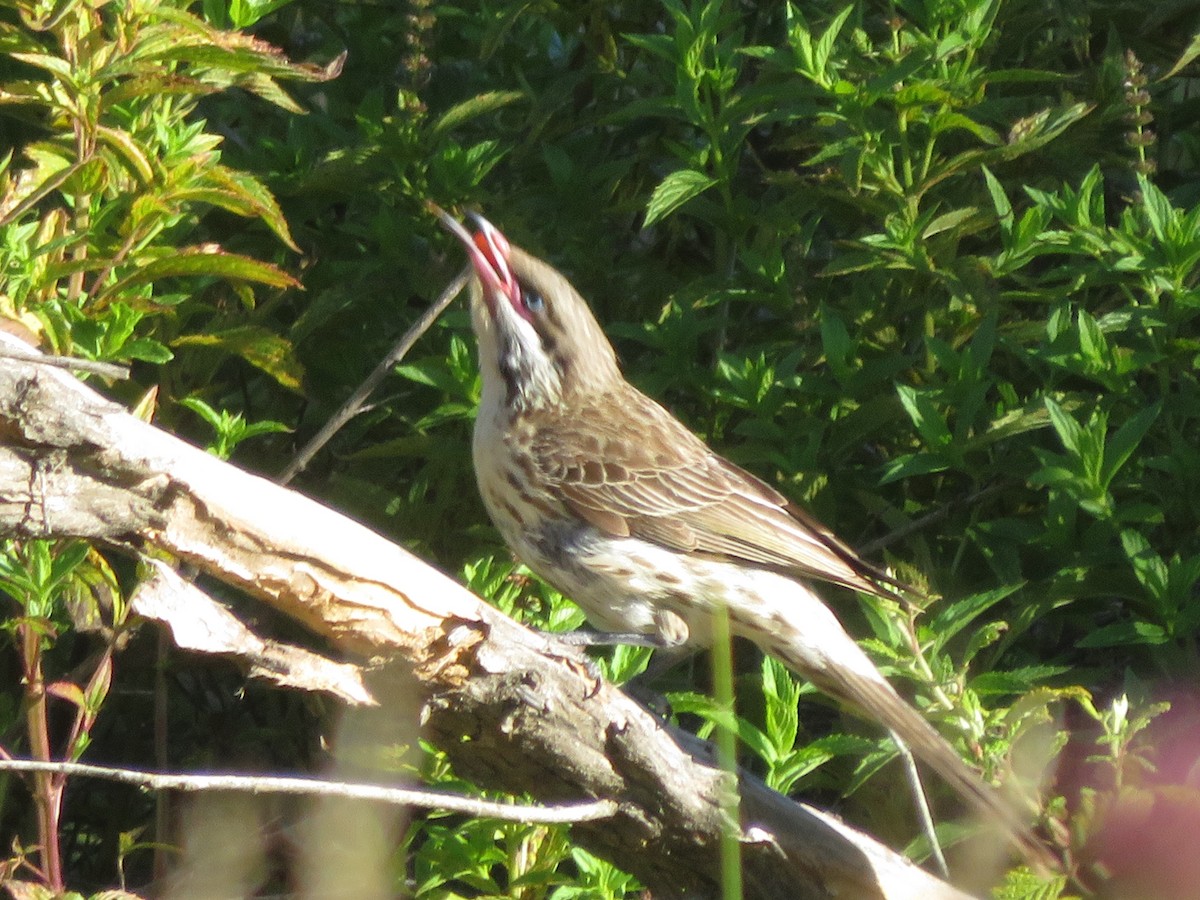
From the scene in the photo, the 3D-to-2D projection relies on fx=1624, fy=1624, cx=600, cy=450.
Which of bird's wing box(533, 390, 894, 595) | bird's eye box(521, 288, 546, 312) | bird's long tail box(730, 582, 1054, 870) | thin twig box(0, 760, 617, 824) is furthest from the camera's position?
bird's eye box(521, 288, 546, 312)

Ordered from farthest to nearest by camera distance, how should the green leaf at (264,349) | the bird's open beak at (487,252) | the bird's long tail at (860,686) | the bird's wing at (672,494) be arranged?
the bird's open beak at (487,252) < the bird's wing at (672,494) < the green leaf at (264,349) < the bird's long tail at (860,686)

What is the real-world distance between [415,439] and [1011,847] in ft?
7.30

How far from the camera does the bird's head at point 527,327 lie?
520 cm

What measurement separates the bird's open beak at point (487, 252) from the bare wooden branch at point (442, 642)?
1552 mm

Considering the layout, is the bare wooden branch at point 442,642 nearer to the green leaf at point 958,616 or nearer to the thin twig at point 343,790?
the thin twig at point 343,790

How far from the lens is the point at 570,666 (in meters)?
3.86

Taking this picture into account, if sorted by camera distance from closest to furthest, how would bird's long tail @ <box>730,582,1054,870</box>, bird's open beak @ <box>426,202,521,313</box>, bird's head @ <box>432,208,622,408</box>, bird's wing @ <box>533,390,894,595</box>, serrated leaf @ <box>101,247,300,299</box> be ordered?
bird's long tail @ <box>730,582,1054,870</box>, serrated leaf @ <box>101,247,300,299</box>, bird's wing @ <box>533,390,894,595</box>, bird's open beak @ <box>426,202,521,313</box>, bird's head @ <box>432,208,622,408</box>

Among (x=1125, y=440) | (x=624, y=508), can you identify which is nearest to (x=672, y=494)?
(x=624, y=508)

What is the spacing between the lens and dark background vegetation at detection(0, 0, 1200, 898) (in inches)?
170

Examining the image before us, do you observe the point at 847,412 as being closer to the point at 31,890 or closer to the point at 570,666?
the point at 570,666

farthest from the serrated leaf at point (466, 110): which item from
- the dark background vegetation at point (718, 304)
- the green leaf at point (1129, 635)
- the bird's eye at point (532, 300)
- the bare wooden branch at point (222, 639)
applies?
the green leaf at point (1129, 635)

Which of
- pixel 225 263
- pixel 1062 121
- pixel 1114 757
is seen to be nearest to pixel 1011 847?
pixel 1114 757

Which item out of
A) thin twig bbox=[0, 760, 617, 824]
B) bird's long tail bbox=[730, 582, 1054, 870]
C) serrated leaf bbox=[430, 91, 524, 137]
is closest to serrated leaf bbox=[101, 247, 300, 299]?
serrated leaf bbox=[430, 91, 524, 137]

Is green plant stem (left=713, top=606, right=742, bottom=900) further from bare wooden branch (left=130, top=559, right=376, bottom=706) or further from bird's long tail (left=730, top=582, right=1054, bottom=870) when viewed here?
bare wooden branch (left=130, top=559, right=376, bottom=706)
